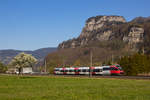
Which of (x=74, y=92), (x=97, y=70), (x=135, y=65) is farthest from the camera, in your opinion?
(x=135, y=65)

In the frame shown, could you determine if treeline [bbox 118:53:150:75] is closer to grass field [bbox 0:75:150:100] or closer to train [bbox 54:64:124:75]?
train [bbox 54:64:124:75]

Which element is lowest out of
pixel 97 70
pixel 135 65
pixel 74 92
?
pixel 74 92

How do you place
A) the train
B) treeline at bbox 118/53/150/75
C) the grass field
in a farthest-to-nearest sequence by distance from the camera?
treeline at bbox 118/53/150/75 → the train → the grass field

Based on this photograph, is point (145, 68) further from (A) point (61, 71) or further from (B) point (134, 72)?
(A) point (61, 71)

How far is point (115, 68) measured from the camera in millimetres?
87625

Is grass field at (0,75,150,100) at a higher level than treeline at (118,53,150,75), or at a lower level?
lower

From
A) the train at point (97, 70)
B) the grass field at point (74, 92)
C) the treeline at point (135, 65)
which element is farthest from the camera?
the treeline at point (135, 65)

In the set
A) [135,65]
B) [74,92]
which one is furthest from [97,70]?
[74,92]

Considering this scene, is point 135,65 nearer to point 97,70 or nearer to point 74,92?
point 97,70

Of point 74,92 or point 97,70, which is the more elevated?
point 97,70

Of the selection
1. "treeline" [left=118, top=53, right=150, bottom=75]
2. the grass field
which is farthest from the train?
the grass field

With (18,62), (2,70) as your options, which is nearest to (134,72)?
(18,62)

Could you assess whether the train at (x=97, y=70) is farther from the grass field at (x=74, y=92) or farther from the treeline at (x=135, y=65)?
the grass field at (x=74, y=92)

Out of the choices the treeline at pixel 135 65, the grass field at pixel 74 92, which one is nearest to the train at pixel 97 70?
the treeline at pixel 135 65
